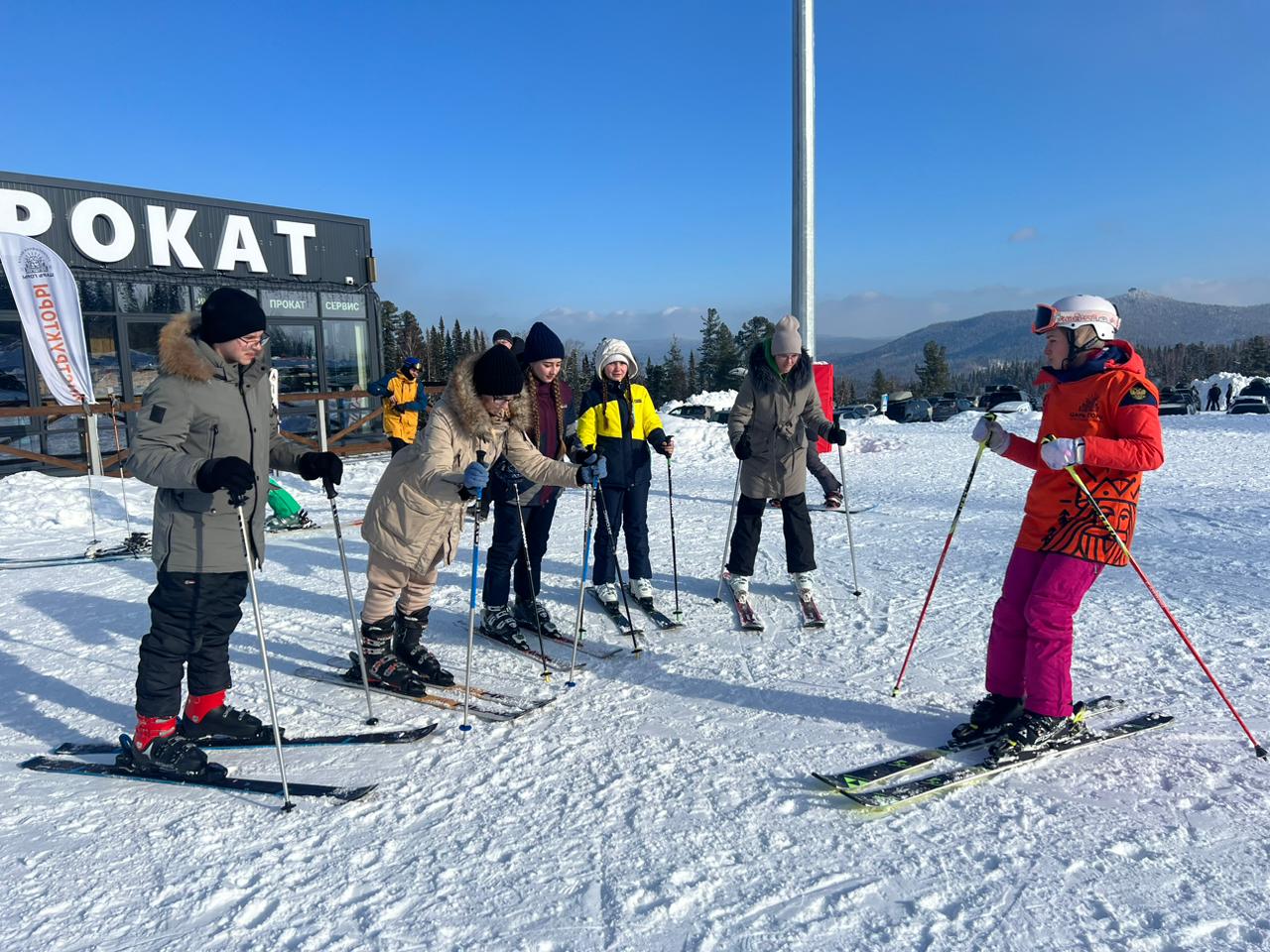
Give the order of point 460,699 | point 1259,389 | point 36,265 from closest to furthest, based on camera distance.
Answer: point 460,699, point 36,265, point 1259,389

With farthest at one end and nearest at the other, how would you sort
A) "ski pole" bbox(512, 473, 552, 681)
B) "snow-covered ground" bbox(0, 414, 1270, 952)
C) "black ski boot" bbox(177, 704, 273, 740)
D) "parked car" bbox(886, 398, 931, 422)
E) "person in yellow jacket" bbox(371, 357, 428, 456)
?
"parked car" bbox(886, 398, 931, 422)
"person in yellow jacket" bbox(371, 357, 428, 456)
"ski pole" bbox(512, 473, 552, 681)
"black ski boot" bbox(177, 704, 273, 740)
"snow-covered ground" bbox(0, 414, 1270, 952)

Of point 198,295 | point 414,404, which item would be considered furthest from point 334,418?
point 414,404

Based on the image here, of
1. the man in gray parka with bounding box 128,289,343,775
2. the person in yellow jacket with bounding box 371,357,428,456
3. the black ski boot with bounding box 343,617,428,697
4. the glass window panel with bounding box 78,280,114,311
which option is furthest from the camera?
the glass window panel with bounding box 78,280,114,311

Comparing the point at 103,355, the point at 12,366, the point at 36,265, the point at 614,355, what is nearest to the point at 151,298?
the point at 103,355

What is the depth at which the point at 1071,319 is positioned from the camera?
3.16 meters

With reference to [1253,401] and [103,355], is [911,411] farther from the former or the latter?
[103,355]

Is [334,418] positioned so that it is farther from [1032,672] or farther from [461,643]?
[1032,672]

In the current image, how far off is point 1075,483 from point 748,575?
98.7 inches

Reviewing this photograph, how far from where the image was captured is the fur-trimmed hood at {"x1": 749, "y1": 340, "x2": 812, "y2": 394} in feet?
17.4

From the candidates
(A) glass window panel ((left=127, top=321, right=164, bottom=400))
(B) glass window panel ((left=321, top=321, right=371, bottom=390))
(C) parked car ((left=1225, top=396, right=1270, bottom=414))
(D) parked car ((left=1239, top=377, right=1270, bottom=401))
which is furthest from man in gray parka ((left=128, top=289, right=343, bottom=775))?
(D) parked car ((left=1239, top=377, right=1270, bottom=401))

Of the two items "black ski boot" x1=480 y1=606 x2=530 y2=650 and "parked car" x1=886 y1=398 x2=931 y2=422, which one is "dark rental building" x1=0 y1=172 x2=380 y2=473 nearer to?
"black ski boot" x1=480 y1=606 x2=530 y2=650

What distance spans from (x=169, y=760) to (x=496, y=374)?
2.14 m

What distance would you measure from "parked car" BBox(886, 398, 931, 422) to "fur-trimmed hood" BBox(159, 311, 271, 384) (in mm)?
27326

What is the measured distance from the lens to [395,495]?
3.87 metres
